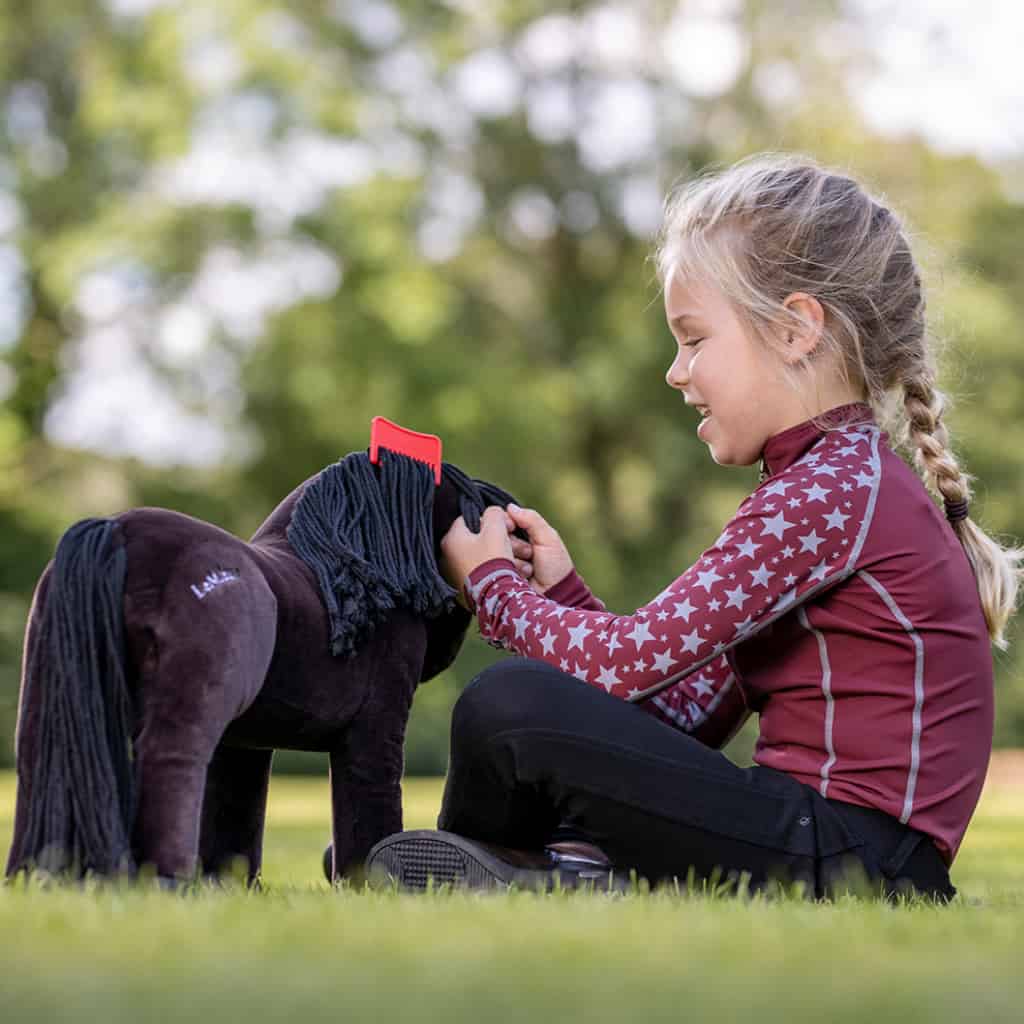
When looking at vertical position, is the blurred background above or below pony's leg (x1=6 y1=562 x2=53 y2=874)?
above

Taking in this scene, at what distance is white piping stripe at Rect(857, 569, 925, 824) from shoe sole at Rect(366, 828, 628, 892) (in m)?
0.58

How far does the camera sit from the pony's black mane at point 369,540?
2598 mm

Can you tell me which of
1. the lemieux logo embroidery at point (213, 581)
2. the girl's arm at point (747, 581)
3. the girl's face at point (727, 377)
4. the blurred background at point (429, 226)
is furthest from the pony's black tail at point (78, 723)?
the blurred background at point (429, 226)

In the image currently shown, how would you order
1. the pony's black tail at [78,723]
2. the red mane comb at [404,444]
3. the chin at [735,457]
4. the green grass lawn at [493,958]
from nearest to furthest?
the green grass lawn at [493,958] < the pony's black tail at [78,723] < the red mane comb at [404,444] < the chin at [735,457]

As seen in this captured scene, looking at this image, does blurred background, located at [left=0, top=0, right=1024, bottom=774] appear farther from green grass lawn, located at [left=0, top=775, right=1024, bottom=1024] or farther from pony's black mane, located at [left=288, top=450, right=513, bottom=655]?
green grass lawn, located at [left=0, top=775, right=1024, bottom=1024]

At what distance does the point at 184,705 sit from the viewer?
2.29 metres

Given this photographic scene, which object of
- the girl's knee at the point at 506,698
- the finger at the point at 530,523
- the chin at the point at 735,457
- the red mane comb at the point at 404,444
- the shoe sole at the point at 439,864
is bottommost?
the shoe sole at the point at 439,864

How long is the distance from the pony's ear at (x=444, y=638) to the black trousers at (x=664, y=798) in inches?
11.0

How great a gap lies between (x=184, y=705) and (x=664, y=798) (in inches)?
32.6

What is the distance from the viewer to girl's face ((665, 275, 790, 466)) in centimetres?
288

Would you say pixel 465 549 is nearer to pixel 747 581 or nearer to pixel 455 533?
pixel 455 533

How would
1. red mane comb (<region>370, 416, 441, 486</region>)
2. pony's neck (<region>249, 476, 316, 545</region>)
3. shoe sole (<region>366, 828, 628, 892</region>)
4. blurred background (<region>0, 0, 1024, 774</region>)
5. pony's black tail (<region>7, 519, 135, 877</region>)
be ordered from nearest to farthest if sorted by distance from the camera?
pony's black tail (<region>7, 519, 135, 877</region>)
shoe sole (<region>366, 828, 628, 892</region>)
pony's neck (<region>249, 476, 316, 545</region>)
red mane comb (<region>370, 416, 441, 486</region>)
blurred background (<region>0, 0, 1024, 774</region>)

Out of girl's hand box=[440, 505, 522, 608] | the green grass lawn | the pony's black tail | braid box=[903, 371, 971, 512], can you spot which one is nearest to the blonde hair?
braid box=[903, 371, 971, 512]

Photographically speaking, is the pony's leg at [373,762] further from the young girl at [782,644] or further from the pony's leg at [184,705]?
the pony's leg at [184,705]
